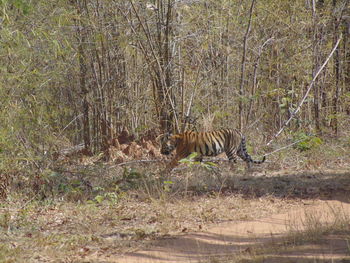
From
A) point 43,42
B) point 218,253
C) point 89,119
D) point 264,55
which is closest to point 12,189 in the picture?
point 43,42

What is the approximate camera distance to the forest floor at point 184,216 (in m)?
5.51

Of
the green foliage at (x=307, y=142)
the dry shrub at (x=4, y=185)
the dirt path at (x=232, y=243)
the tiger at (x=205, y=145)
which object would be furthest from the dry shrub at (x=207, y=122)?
the dry shrub at (x=4, y=185)

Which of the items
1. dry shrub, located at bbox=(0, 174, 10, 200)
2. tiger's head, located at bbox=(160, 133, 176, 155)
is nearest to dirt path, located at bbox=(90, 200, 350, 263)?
dry shrub, located at bbox=(0, 174, 10, 200)

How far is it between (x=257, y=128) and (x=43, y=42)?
590cm

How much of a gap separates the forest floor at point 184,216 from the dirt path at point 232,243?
0.01 m

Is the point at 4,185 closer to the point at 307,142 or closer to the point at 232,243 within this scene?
the point at 232,243

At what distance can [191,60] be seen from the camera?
11898 millimetres

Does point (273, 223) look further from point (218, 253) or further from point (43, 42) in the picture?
point (43, 42)

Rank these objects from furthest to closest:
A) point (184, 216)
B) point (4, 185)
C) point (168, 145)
A: point (168, 145)
point (4, 185)
point (184, 216)

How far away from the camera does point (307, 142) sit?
11.2 metres

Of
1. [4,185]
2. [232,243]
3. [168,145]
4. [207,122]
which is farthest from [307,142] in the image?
[4,185]

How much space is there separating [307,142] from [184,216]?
5073mm

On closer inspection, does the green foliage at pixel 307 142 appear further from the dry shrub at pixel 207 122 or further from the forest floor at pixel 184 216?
the dry shrub at pixel 207 122

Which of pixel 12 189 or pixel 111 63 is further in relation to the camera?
pixel 111 63
